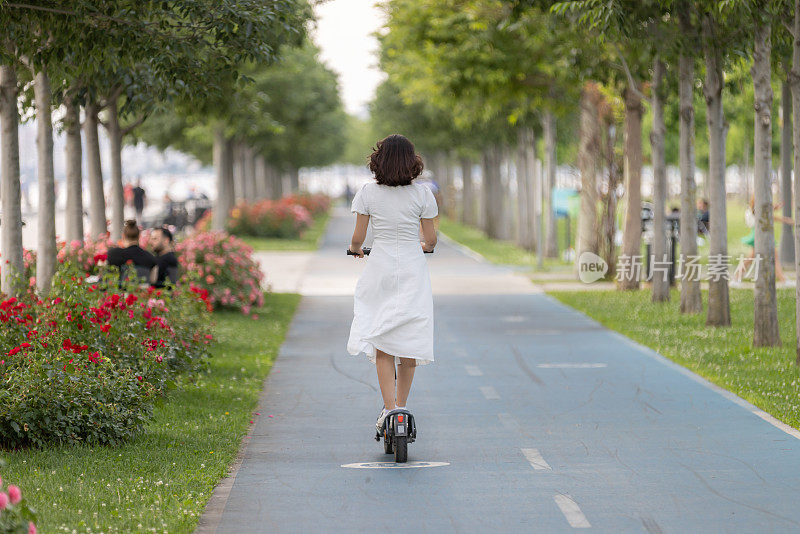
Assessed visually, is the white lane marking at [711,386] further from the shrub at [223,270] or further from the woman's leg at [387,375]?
the shrub at [223,270]

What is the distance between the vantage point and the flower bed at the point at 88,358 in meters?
7.73

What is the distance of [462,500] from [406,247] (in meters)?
1.69

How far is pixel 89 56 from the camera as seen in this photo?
10.7 meters

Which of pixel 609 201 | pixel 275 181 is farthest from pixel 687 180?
pixel 275 181

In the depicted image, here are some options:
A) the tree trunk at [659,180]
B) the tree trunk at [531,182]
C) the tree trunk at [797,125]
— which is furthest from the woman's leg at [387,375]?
the tree trunk at [531,182]

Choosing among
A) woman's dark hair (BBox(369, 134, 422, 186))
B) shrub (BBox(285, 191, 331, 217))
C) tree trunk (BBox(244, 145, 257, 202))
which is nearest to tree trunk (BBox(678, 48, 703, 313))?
woman's dark hair (BBox(369, 134, 422, 186))

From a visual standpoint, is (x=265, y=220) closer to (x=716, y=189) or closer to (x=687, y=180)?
(x=687, y=180)

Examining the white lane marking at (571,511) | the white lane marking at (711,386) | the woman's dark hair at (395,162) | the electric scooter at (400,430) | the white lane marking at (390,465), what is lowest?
the white lane marking at (711,386)

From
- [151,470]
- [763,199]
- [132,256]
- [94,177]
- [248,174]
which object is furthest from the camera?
[248,174]

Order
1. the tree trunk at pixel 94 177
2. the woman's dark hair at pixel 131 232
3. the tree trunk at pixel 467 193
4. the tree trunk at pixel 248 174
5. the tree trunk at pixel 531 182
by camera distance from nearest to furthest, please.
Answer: the woman's dark hair at pixel 131 232, the tree trunk at pixel 94 177, the tree trunk at pixel 531 182, the tree trunk at pixel 248 174, the tree trunk at pixel 467 193

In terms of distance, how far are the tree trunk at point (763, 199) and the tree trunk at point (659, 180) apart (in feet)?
17.7

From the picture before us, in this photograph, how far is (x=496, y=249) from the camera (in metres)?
37.1

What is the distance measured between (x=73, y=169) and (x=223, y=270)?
99.4 inches

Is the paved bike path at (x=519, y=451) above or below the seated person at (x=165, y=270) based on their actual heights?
below
